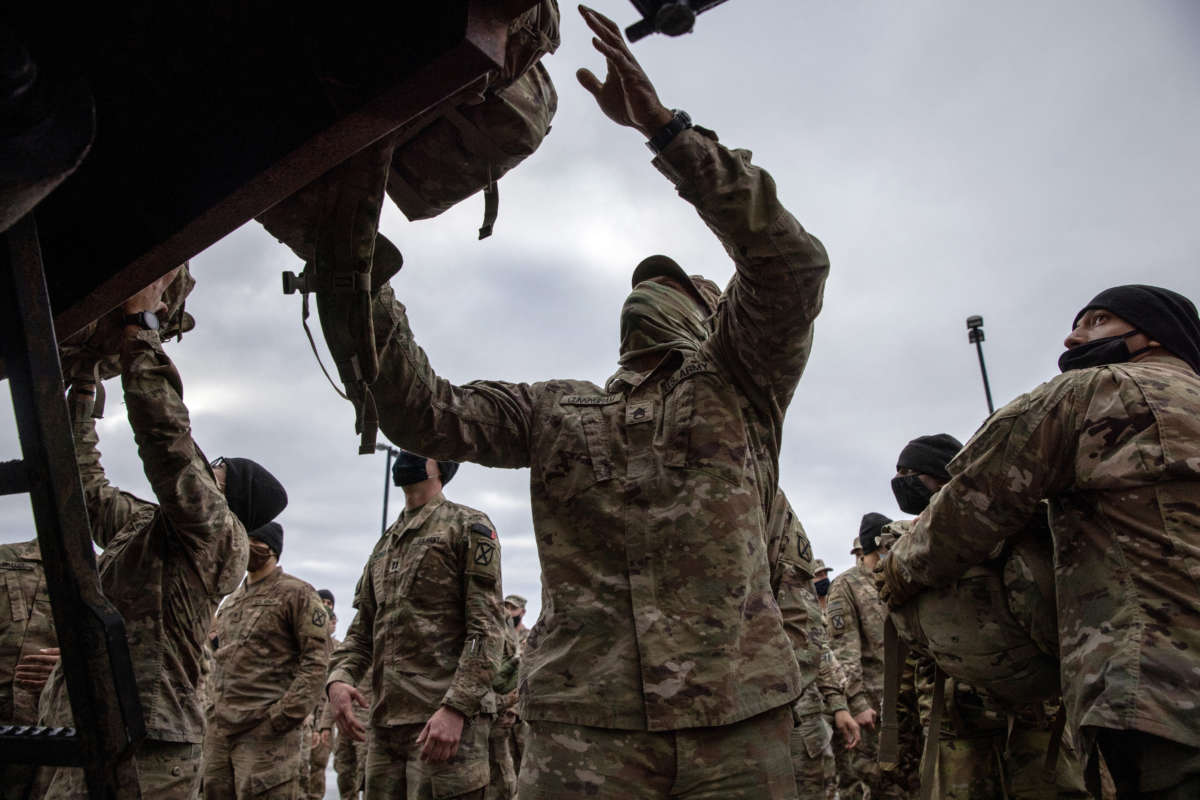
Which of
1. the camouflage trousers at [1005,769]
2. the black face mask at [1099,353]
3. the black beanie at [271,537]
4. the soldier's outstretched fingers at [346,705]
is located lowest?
the camouflage trousers at [1005,769]

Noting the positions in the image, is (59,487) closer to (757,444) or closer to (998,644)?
(757,444)

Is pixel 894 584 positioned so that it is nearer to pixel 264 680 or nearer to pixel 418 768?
pixel 418 768

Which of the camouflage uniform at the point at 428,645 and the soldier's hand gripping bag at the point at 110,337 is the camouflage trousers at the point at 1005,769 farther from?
the soldier's hand gripping bag at the point at 110,337

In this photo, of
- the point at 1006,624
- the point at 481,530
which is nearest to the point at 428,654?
the point at 481,530

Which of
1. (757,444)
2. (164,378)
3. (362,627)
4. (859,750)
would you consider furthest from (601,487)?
(859,750)

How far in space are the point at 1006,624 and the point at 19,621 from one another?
5.66 meters

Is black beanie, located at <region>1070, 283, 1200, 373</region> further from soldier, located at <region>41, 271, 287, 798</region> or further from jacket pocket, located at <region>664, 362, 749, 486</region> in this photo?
soldier, located at <region>41, 271, 287, 798</region>

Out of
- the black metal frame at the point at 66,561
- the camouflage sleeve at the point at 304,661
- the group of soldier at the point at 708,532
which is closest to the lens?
the black metal frame at the point at 66,561

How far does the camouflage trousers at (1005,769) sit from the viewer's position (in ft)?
14.0

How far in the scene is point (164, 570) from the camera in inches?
159

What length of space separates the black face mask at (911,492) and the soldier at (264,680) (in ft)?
15.3

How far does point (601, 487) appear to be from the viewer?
291cm

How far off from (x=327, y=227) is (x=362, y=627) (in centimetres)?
443

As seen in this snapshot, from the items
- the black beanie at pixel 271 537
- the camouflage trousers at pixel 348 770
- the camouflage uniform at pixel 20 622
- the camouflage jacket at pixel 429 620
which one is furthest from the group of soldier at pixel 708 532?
the camouflage trousers at pixel 348 770
